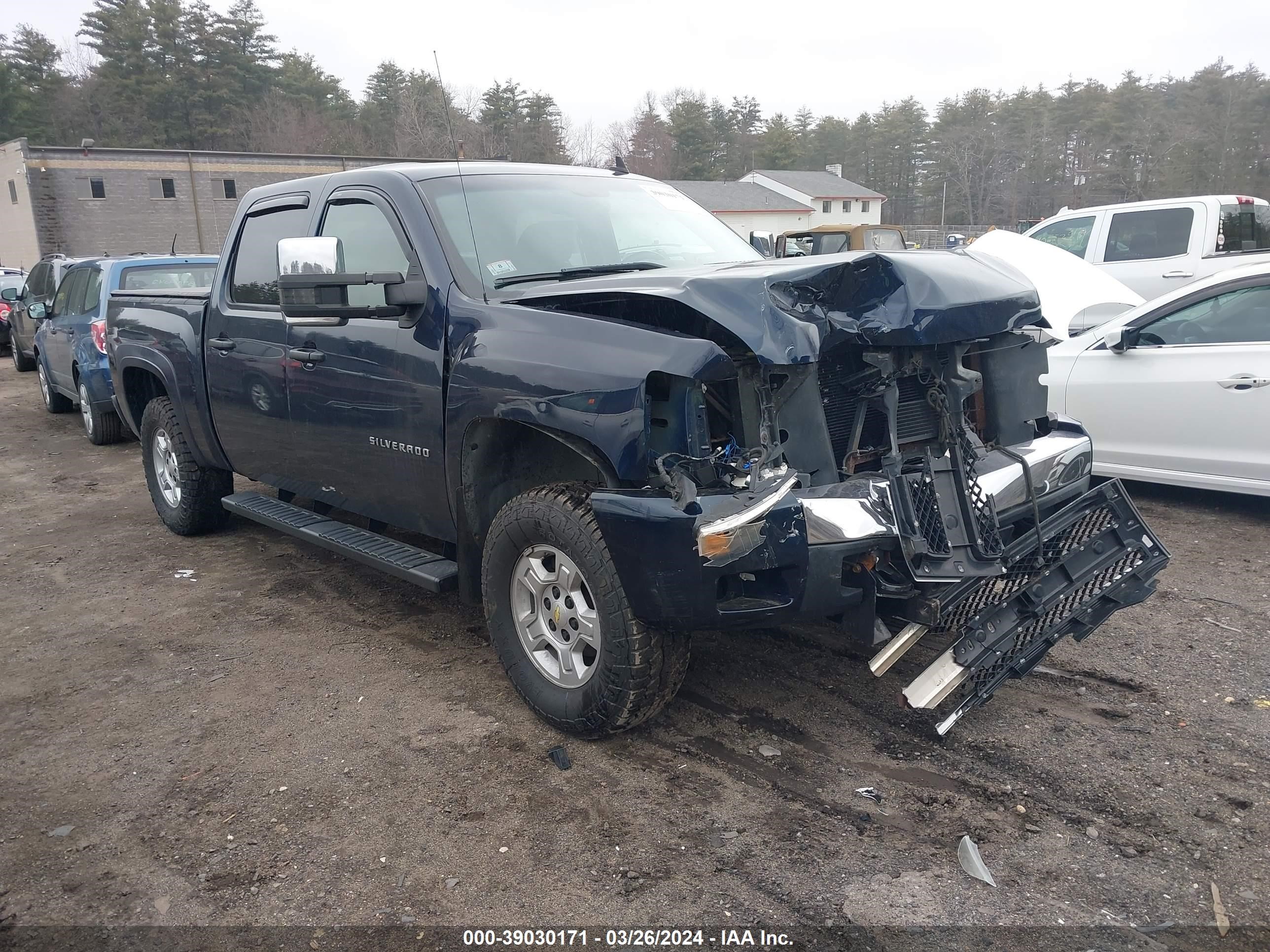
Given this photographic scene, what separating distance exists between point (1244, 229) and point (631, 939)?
11068 mm

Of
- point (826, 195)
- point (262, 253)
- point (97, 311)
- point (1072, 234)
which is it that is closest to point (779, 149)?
point (826, 195)

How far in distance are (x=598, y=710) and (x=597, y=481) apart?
2.68ft

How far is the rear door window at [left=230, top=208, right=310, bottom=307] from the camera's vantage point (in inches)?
191

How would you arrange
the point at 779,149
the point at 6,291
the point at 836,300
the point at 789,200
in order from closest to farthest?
the point at 836,300 → the point at 6,291 → the point at 789,200 → the point at 779,149

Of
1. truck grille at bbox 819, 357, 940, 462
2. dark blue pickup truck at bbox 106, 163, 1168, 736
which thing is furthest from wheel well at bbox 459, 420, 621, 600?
truck grille at bbox 819, 357, 940, 462

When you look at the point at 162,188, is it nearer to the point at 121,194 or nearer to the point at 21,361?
the point at 121,194

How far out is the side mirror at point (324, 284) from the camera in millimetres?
3721

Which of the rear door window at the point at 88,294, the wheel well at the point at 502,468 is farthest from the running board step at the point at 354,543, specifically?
the rear door window at the point at 88,294

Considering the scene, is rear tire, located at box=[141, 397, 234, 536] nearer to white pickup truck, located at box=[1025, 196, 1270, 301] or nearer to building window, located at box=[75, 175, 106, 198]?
white pickup truck, located at box=[1025, 196, 1270, 301]

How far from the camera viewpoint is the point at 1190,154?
51562 mm

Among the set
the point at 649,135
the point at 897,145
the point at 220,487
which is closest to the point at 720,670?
the point at 220,487

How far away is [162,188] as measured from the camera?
4672 cm

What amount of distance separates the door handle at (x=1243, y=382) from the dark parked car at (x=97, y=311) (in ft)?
28.5

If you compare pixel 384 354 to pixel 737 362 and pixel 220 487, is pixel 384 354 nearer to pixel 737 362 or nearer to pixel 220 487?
pixel 737 362
